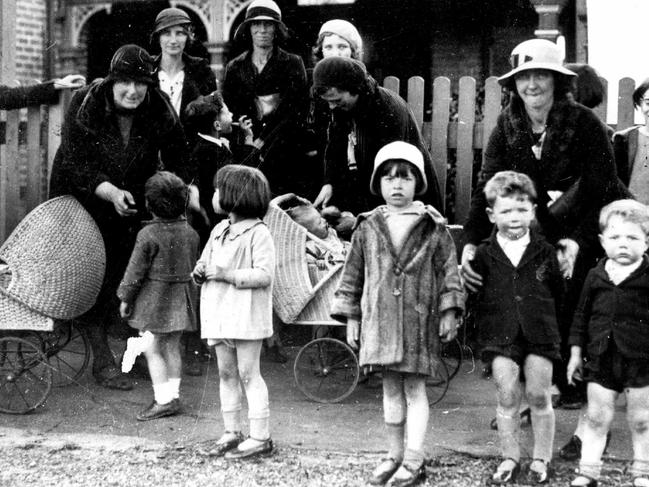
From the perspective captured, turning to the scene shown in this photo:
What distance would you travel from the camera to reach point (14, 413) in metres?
5.52

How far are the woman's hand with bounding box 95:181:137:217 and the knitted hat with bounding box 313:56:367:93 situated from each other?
58.2 inches

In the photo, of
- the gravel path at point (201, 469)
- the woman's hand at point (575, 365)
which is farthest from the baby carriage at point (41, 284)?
the woman's hand at point (575, 365)

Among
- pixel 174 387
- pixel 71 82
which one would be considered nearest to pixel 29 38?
pixel 71 82

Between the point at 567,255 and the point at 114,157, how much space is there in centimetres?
311

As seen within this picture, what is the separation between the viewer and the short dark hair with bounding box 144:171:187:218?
18.1 feet

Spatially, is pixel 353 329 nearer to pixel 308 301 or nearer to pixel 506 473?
pixel 506 473

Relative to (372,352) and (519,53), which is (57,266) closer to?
(372,352)

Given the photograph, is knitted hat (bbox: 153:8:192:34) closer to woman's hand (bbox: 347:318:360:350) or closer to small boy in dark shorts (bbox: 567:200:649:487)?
woman's hand (bbox: 347:318:360:350)

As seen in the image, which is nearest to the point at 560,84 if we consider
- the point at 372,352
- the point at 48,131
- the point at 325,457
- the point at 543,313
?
the point at 543,313

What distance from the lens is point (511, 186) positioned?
170 inches

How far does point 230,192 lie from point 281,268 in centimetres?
109

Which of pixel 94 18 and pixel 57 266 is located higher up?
pixel 94 18

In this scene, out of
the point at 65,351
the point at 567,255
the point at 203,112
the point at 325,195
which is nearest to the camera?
the point at 567,255

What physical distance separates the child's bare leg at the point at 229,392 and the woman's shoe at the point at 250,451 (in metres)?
0.13
